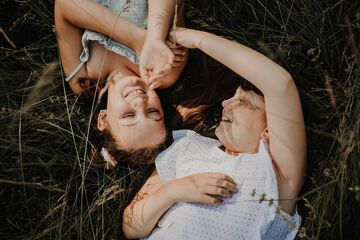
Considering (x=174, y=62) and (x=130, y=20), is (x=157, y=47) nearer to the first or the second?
(x=174, y=62)

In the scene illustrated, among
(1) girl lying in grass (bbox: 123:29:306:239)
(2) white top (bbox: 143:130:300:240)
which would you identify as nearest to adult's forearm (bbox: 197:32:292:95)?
(1) girl lying in grass (bbox: 123:29:306:239)

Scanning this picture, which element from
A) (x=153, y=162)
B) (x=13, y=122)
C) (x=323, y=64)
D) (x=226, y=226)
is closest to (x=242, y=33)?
(x=323, y=64)

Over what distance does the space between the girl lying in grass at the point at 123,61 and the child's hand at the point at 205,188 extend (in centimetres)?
36

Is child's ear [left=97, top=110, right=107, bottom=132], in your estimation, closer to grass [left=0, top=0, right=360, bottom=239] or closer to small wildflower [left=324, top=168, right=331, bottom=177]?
grass [left=0, top=0, right=360, bottom=239]

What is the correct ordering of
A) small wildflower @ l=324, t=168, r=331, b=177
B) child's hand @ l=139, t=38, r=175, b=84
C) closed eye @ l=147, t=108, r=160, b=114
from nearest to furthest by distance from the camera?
small wildflower @ l=324, t=168, r=331, b=177, child's hand @ l=139, t=38, r=175, b=84, closed eye @ l=147, t=108, r=160, b=114

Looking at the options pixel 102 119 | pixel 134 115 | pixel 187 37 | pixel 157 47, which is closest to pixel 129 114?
pixel 134 115

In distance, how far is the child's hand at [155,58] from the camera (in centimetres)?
265

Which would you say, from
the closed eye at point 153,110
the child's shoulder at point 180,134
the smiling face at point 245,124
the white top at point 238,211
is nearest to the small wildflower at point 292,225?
the white top at point 238,211

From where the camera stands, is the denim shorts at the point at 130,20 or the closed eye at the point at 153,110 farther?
the denim shorts at the point at 130,20

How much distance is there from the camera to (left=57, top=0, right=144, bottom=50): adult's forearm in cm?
282

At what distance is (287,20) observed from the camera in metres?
2.63

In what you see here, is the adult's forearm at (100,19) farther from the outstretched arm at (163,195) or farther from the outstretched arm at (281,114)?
the outstretched arm at (163,195)

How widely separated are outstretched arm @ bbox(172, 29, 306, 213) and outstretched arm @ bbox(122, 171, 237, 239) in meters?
0.25

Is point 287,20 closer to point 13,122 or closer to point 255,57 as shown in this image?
point 255,57
